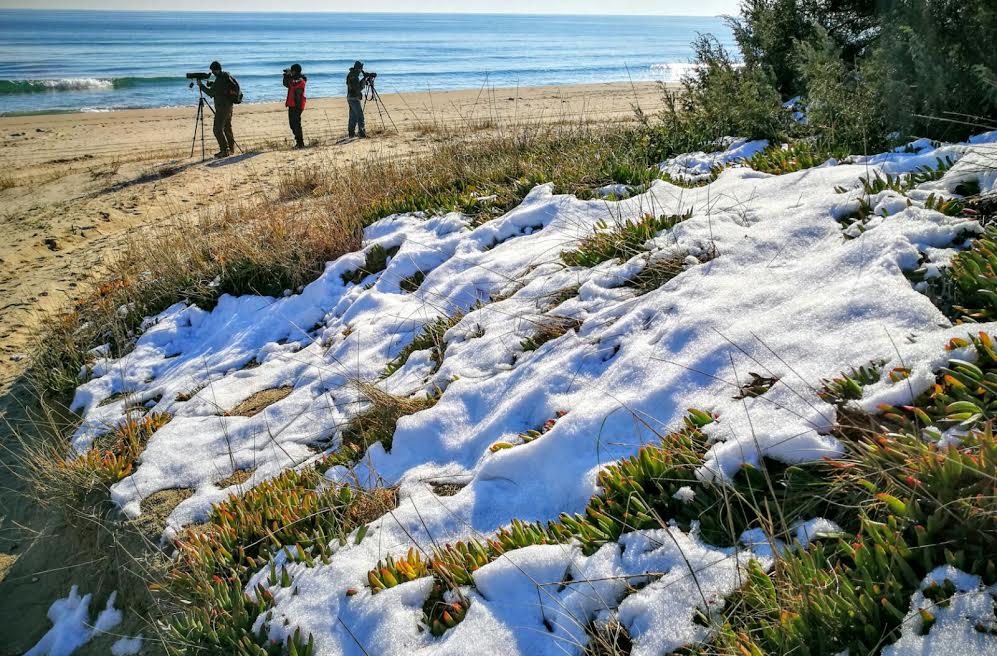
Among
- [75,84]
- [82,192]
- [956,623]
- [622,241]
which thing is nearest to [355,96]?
[82,192]

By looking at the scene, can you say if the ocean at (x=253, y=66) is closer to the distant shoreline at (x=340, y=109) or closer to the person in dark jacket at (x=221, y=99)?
the distant shoreline at (x=340, y=109)

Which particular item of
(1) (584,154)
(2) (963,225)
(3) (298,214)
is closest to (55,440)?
(3) (298,214)

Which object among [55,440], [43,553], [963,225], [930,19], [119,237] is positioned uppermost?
[930,19]

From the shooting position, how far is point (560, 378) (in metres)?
3.88

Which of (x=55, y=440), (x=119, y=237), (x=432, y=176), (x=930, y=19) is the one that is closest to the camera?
(x=930, y=19)

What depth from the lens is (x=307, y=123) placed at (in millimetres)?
22094

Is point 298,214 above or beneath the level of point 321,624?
above

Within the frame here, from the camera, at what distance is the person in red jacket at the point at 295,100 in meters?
16.3

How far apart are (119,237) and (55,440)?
5.63 m

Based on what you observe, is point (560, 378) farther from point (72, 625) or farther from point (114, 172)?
point (114, 172)

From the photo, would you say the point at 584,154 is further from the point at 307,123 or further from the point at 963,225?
the point at 307,123

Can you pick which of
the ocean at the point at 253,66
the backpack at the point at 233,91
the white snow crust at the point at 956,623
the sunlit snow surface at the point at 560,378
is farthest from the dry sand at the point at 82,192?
the ocean at the point at 253,66

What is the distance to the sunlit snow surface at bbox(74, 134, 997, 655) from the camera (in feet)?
8.71

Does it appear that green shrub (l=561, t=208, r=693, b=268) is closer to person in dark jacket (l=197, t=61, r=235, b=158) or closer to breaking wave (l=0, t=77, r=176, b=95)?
person in dark jacket (l=197, t=61, r=235, b=158)
